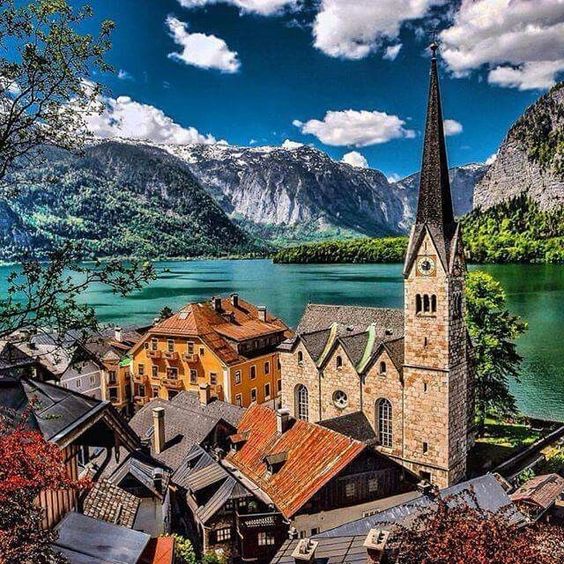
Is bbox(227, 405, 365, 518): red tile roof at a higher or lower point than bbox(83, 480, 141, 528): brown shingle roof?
lower

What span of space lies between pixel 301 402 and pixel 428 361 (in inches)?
459

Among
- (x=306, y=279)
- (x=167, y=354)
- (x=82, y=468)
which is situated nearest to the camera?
(x=82, y=468)

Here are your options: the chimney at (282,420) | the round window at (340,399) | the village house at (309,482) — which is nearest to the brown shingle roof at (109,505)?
the village house at (309,482)

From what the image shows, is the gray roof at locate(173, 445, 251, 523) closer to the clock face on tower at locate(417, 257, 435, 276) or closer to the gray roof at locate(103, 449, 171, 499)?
the gray roof at locate(103, 449, 171, 499)

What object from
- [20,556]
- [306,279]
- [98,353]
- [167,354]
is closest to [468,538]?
[20,556]

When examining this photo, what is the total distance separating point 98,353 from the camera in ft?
170

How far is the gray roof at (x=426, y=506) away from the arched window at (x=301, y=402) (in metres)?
18.5

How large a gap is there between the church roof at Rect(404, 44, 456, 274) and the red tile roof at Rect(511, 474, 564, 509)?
523 inches

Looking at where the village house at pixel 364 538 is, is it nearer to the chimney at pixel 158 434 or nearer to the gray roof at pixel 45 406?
the gray roof at pixel 45 406

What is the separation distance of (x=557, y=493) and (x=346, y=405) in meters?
13.7

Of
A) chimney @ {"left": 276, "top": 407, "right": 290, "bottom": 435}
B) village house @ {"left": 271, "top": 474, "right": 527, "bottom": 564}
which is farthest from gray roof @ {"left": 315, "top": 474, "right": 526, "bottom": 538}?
chimney @ {"left": 276, "top": 407, "right": 290, "bottom": 435}

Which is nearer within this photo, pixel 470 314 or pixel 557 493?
pixel 557 493

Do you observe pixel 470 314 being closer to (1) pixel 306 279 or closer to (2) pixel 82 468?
(2) pixel 82 468

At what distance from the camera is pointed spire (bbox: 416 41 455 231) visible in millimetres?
33562
